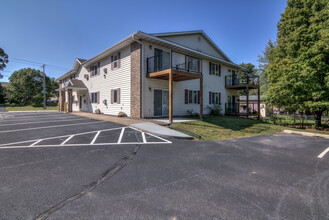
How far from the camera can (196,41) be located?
51.9 feet

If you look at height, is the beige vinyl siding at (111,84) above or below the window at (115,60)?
below

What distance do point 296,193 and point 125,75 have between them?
1231cm

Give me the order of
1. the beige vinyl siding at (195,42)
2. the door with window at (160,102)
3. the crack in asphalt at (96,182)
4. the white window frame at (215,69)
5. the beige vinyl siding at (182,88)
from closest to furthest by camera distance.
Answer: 1. the crack in asphalt at (96,182)
2. the beige vinyl siding at (182,88)
3. the door with window at (160,102)
4. the beige vinyl siding at (195,42)
5. the white window frame at (215,69)

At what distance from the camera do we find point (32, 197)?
2.46 metres

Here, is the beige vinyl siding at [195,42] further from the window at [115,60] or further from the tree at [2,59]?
the tree at [2,59]

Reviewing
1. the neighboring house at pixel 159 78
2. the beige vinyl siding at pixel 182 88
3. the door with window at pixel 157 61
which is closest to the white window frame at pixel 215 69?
the neighboring house at pixel 159 78

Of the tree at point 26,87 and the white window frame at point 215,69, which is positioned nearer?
the white window frame at point 215,69

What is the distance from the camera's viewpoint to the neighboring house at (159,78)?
11.5m

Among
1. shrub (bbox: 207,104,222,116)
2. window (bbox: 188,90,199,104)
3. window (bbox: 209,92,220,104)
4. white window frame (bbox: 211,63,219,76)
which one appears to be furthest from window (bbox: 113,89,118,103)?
white window frame (bbox: 211,63,219,76)

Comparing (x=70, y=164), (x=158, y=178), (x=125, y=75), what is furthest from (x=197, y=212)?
(x=125, y=75)

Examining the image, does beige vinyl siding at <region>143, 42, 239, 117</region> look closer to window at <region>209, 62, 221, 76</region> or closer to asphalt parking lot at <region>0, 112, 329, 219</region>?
window at <region>209, 62, 221, 76</region>

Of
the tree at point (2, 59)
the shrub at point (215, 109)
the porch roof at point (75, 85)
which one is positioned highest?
the tree at point (2, 59)

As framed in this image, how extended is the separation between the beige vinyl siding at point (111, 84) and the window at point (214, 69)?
8.94 metres

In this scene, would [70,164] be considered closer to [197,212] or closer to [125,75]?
[197,212]
